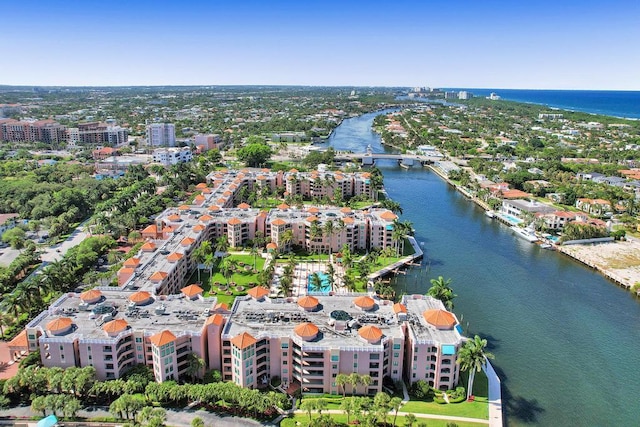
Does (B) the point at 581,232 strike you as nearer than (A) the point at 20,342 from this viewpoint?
No

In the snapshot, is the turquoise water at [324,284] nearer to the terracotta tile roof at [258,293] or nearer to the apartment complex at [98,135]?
the terracotta tile roof at [258,293]

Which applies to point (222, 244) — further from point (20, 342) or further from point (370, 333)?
point (370, 333)

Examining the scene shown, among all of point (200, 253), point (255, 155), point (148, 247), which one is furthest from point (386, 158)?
point (148, 247)

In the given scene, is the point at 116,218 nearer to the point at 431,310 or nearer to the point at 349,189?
the point at 349,189

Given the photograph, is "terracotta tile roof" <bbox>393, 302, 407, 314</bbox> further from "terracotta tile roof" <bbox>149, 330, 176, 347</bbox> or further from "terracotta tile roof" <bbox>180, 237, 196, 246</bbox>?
"terracotta tile roof" <bbox>180, 237, 196, 246</bbox>

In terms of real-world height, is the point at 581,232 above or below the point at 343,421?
above

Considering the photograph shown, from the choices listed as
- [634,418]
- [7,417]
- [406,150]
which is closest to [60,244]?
[7,417]
